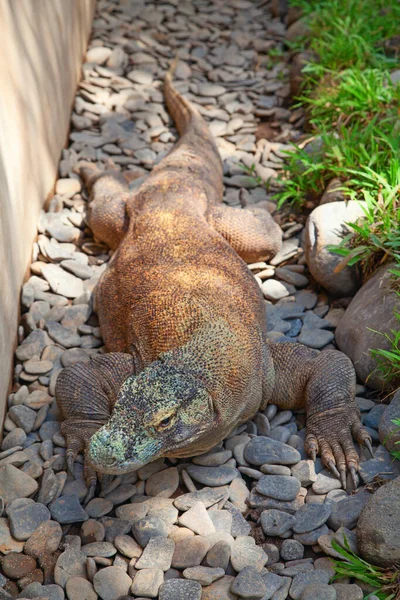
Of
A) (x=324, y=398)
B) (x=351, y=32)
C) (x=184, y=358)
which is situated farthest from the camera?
(x=351, y=32)

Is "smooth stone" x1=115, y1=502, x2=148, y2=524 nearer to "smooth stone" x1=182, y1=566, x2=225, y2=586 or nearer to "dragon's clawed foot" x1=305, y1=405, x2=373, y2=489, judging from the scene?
"smooth stone" x1=182, y1=566, x2=225, y2=586

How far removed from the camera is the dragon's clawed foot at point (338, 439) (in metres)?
3.61

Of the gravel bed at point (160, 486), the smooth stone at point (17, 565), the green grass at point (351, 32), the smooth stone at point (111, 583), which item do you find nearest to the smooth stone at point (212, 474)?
the gravel bed at point (160, 486)

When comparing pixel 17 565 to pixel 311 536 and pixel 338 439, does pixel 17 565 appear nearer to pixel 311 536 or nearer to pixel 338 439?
pixel 311 536

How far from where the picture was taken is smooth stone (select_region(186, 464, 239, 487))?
140 inches

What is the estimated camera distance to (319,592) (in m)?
2.97

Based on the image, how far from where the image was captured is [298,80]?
672 centimetres

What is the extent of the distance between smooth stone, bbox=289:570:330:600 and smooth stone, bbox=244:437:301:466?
0.67 meters

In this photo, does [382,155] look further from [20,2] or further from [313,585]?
[313,585]

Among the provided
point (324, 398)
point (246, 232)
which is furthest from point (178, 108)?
point (324, 398)

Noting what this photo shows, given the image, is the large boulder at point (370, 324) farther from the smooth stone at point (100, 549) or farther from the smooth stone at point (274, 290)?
the smooth stone at point (100, 549)

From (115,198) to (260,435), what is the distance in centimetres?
222

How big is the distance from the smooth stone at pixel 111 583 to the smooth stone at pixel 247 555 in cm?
49

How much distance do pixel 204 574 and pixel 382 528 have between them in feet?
2.64
